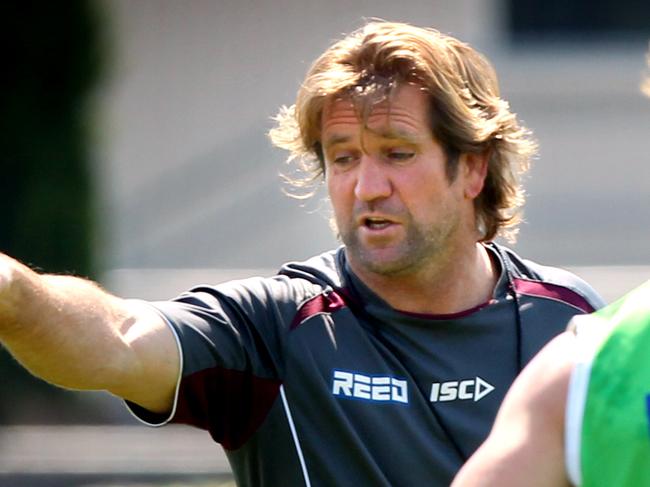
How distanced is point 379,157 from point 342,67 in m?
0.29

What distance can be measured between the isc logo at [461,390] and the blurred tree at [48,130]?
6282 millimetres

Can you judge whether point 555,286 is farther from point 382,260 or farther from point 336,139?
point 336,139

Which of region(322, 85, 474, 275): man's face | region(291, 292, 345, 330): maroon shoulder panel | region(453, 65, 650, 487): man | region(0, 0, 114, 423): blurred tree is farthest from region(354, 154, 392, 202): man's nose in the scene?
region(0, 0, 114, 423): blurred tree

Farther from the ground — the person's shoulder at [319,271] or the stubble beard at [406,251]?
the stubble beard at [406,251]

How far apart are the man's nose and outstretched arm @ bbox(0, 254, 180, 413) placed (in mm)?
633

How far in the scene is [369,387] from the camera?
3508 mm

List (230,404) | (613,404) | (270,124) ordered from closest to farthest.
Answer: (613,404) < (230,404) < (270,124)

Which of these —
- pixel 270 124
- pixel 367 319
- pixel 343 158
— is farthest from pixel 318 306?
pixel 270 124

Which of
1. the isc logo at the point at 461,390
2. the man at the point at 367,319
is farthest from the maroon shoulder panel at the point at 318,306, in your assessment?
the isc logo at the point at 461,390

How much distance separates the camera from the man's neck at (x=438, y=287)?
370 centimetres

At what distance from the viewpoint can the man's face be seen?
366 centimetres

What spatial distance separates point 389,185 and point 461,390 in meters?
0.53

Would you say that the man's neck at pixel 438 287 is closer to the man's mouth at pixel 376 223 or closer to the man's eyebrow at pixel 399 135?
the man's mouth at pixel 376 223

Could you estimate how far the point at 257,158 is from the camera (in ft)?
38.0
